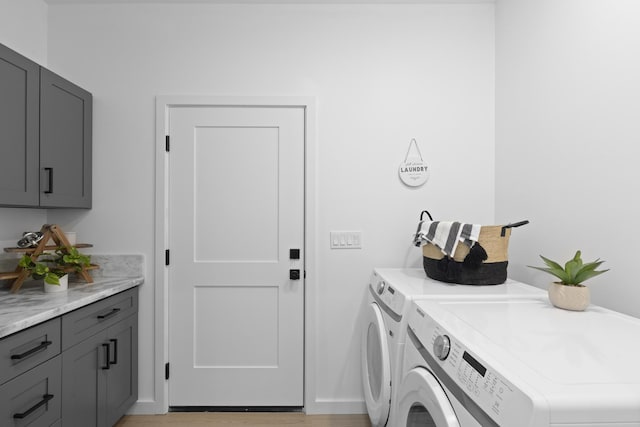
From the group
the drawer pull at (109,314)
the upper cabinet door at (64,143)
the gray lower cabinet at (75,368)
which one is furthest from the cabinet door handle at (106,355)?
the upper cabinet door at (64,143)

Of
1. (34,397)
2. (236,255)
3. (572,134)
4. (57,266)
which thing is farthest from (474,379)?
(57,266)

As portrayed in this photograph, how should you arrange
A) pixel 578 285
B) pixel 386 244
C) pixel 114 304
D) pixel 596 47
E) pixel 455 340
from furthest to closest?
1. pixel 386 244
2. pixel 114 304
3. pixel 596 47
4. pixel 578 285
5. pixel 455 340

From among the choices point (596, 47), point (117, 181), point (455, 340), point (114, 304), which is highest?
point (596, 47)

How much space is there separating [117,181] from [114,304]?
79 cm

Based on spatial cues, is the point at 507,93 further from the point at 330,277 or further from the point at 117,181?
the point at 117,181

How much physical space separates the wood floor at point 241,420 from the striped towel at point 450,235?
1227 millimetres

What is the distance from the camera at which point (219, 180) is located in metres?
2.24

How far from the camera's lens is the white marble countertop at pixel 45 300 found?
1302mm

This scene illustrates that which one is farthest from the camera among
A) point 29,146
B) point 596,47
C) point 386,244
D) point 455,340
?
point 386,244

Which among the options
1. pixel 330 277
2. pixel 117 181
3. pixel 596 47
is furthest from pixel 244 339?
pixel 596 47

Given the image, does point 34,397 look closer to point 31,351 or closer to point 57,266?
point 31,351

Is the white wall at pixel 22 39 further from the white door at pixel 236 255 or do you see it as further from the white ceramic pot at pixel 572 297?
the white ceramic pot at pixel 572 297

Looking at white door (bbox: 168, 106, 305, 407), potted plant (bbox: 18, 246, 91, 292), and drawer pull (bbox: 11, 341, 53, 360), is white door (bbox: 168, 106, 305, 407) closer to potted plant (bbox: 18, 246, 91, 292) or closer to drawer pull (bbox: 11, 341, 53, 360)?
potted plant (bbox: 18, 246, 91, 292)

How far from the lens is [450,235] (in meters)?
1.69
